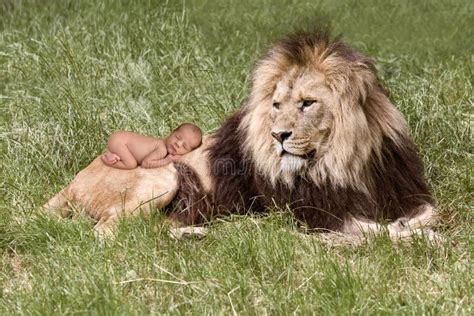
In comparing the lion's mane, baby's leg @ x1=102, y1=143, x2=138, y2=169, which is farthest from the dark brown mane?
Answer: baby's leg @ x1=102, y1=143, x2=138, y2=169

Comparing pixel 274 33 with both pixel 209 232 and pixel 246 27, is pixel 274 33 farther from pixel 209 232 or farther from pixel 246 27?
pixel 209 232

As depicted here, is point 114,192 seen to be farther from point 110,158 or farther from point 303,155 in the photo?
point 303,155

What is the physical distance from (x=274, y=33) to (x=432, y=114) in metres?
2.58

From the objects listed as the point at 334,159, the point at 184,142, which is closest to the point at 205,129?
the point at 184,142

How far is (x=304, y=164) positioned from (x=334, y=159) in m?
0.14

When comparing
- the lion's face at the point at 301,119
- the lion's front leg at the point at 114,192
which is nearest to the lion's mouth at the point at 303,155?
the lion's face at the point at 301,119

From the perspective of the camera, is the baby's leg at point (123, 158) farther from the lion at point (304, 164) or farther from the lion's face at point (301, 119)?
the lion's face at point (301, 119)

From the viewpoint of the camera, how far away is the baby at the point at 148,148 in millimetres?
5738

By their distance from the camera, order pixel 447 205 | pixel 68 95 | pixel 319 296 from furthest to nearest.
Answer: pixel 68 95 < pixel 447 205 < pixel 319 296

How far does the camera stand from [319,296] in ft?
13.9

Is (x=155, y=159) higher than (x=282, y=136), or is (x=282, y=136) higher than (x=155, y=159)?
(x=282, y=136)

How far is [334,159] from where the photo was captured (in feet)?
17.1

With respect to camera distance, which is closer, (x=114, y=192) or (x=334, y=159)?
(x=334, y=159)

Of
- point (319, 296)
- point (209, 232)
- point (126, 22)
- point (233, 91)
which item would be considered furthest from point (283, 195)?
point (126, 22)
